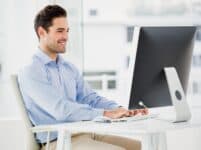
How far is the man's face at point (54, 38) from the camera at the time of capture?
2.49 meters

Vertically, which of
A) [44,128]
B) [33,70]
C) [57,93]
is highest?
[33,70]

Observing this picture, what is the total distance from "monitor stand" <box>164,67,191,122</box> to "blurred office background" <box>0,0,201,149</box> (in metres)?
1.11

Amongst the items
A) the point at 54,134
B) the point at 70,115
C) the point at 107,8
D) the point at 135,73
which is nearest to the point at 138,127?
the point at 135,73

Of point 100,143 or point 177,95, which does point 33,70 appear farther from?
point 177,95

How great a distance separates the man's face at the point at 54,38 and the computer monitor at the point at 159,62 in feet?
1.99

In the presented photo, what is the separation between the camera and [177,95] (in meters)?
2.14

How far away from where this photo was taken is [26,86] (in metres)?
2.29

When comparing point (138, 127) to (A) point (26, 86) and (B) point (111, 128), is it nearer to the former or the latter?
(B) point (111, 128)

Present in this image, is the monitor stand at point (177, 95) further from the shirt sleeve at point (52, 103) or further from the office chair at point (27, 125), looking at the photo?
the office chair at point (27, 125)

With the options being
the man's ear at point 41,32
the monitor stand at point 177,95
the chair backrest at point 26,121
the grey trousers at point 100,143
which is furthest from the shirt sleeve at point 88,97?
the monitor stand at point 177,95

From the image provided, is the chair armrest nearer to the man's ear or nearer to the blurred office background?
the man's ear

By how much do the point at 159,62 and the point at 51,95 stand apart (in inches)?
21.8

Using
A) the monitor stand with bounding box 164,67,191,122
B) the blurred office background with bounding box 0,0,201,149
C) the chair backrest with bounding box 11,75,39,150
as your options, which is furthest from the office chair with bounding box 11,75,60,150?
the blurred office background with bounding box 0,0,201,149

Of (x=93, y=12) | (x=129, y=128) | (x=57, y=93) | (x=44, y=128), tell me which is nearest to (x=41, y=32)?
(x=57, y=93)
